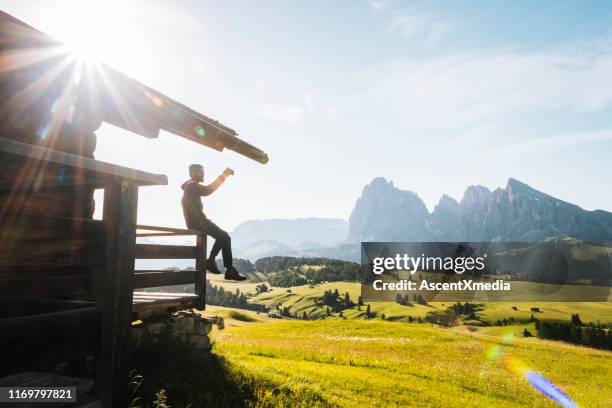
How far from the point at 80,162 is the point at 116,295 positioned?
5.93ft

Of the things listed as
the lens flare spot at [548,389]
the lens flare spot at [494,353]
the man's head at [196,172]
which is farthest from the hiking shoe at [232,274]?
the lens flare spot at [494,353]

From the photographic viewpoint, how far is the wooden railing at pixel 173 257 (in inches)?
320

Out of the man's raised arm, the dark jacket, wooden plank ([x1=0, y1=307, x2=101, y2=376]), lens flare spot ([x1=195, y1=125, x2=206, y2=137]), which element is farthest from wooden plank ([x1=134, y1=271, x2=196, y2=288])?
lens flare spot ([x1=195, y1=125, x2=206, y2=137])

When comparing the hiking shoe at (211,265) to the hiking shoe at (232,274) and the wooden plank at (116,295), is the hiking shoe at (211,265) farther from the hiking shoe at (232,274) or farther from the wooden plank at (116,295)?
the wooden plank at (116,295)

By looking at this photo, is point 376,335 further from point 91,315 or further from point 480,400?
point 91,315

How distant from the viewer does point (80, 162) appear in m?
4.64

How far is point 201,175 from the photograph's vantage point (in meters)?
10.8

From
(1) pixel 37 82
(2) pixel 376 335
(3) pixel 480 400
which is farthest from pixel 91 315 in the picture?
(2) pixel 376 335

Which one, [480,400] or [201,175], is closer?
[201,175]

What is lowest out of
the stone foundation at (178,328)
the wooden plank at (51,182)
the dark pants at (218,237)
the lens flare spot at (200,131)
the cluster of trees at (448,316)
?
the cluster of trees at (448,316)

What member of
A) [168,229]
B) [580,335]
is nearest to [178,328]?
[168,229]

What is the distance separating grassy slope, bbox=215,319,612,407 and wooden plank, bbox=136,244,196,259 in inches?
140

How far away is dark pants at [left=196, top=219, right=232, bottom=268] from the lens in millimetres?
10398

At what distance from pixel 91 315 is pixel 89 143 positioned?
477 centimetres
